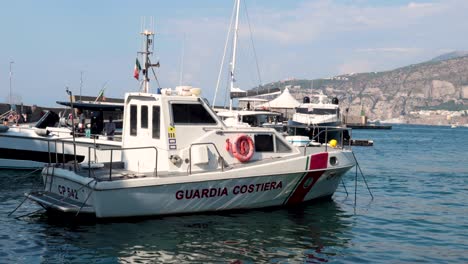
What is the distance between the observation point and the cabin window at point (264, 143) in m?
15.8

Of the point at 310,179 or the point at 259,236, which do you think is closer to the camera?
the point at 259,236

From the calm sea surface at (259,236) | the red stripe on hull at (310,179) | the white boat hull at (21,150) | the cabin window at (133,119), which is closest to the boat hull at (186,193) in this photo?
the red stripe on hull at (310,179)

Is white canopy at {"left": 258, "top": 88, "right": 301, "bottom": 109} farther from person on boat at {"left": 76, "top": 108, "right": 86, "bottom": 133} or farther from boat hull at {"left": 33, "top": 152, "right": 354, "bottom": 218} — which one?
boat hull at {"left": 33, "top": 152, "right": 354, "bottom": 218}

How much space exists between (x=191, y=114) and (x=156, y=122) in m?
0.93

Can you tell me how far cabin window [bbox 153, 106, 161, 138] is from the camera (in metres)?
14.8

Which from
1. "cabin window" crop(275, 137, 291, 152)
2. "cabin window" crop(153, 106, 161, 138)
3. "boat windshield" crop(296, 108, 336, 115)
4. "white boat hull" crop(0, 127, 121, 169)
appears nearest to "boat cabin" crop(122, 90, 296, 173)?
"cabin window" crop(153, 106, 161, 138)

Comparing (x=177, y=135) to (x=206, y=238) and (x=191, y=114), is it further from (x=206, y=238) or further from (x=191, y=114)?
(x=206, y=238)

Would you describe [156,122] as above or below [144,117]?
below

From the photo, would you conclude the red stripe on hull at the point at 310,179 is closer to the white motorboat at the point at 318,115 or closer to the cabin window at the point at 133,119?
the cabin window at the point at 133,119

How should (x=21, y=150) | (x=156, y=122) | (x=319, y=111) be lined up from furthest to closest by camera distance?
(x=319, y=111)
(x=21, y=150)
(x=156, y=122)

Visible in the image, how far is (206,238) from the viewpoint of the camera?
12.9 meters

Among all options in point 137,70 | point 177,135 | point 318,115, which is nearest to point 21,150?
point 137,70

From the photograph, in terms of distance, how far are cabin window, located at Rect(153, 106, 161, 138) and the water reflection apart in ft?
7.30

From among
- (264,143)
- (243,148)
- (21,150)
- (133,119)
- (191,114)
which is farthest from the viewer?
(21,150)
